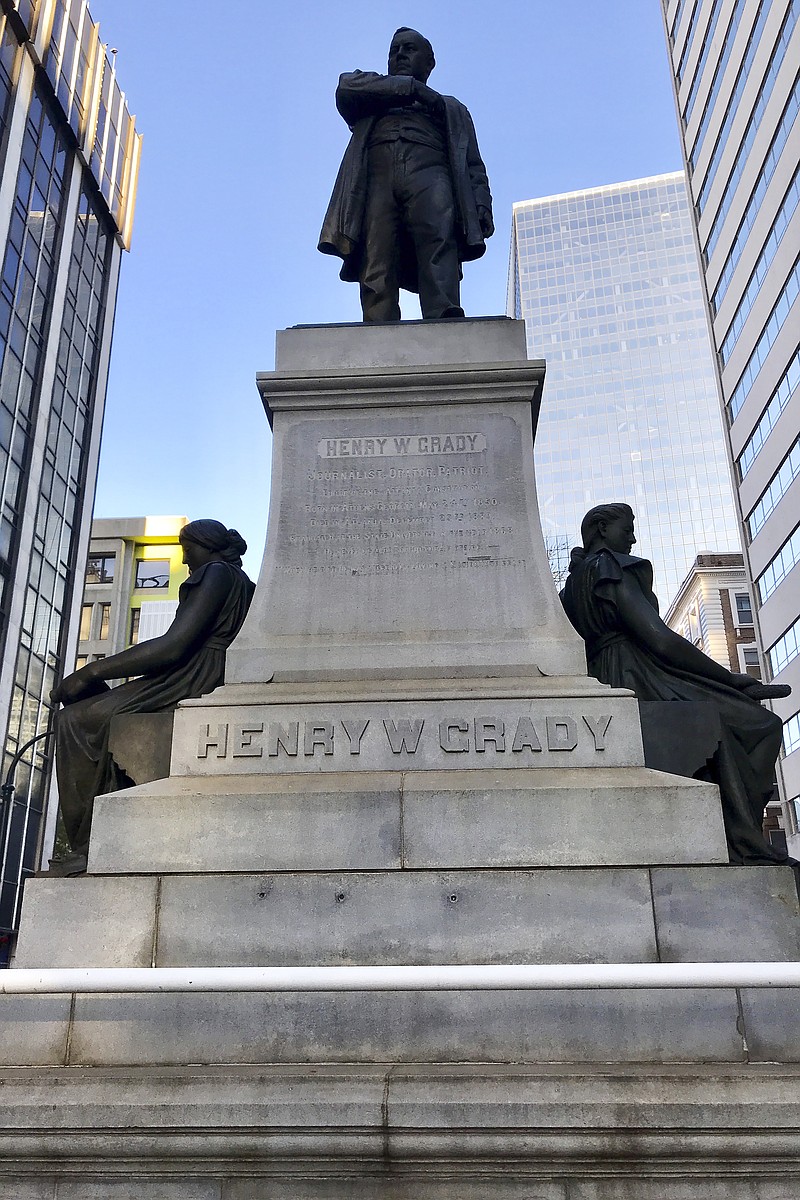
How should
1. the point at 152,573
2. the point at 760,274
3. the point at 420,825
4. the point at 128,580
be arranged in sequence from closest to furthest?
the point at 420,825, the point at 760,274, the point at 128,580, the point at 152,573

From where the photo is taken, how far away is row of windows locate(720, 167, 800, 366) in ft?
152

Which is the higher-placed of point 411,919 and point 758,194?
point 758,194

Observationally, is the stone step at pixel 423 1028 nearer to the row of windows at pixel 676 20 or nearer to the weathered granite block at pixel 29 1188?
the weathered granite block at pixel 29 1188

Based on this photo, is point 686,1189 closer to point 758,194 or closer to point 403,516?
point 403,516

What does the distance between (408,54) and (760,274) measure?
4731 centimetres

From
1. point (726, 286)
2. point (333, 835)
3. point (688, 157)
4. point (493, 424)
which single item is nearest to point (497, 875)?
point (333, 835)

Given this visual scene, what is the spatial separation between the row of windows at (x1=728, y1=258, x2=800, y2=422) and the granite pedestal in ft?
144

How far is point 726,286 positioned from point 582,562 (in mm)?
56154

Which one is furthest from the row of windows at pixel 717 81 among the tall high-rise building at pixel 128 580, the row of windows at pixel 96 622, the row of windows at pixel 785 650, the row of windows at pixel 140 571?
the row of windows at pixel 96 622

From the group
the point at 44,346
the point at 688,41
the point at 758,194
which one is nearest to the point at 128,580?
the point at 44,346

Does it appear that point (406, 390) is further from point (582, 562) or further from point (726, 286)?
point (726, 286)

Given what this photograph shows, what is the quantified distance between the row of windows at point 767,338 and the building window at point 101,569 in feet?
148

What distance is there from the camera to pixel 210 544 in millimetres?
7547

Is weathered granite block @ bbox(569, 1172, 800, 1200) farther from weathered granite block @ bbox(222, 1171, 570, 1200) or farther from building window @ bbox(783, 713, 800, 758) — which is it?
building window @ bbox(783, 713, 800, 758)
